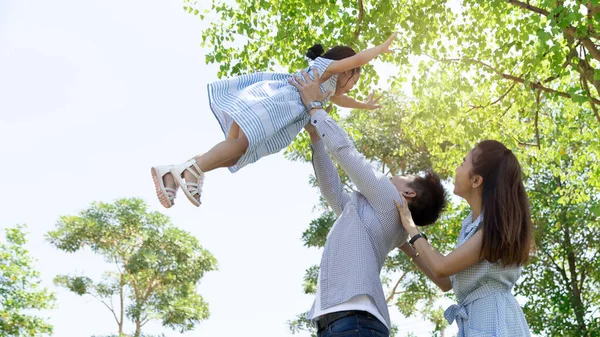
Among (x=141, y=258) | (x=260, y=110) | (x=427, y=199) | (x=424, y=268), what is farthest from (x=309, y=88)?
(x=141, y=258)

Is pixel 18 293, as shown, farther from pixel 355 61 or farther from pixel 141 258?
pixel 355 61

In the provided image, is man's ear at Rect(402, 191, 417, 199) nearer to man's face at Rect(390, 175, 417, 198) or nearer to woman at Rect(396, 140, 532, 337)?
man's face at Rect(390, 175, 417, 198)

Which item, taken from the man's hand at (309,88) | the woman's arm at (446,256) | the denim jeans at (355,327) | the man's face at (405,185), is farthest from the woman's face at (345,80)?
the denim jeans at (355,327)

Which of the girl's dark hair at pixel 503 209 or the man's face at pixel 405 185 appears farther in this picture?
the man's face at pixel 405 185

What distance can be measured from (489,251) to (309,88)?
113 centimetres

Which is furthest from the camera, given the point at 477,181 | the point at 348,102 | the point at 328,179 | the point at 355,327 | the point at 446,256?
the point at 348,102

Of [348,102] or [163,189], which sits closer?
[163,189]

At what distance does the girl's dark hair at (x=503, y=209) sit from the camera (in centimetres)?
277

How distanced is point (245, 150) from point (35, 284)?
14148mm

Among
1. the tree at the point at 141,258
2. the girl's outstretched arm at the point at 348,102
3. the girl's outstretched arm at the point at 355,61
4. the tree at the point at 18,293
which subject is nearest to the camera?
the girl's outstretched arm at the point at 355,61

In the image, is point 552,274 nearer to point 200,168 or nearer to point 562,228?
point 562,228

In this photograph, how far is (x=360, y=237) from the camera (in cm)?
278

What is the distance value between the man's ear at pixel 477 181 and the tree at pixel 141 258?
58.7 feet

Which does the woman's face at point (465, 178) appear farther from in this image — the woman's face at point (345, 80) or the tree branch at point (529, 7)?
the tree branch at point (529, 7)
